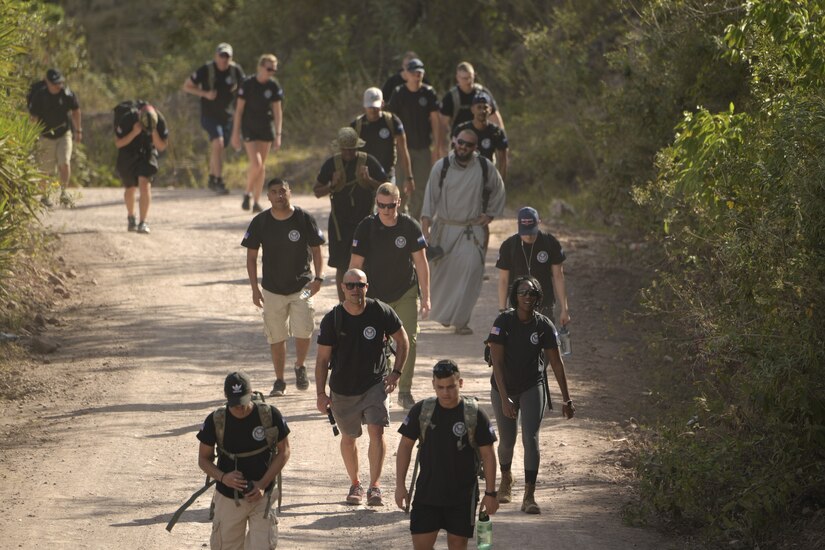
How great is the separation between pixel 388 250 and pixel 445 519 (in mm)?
3611

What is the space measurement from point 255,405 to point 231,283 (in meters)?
8.68

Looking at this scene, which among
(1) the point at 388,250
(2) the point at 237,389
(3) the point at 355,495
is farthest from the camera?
(1) the point at 388,250

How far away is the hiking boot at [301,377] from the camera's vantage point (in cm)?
1202

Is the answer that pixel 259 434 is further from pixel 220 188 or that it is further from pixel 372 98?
pixel 220 188

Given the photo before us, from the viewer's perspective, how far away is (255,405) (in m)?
7.66

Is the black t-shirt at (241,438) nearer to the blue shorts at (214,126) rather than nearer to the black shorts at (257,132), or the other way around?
the black shorts at (257,132)

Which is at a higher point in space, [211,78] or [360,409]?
[211,78]

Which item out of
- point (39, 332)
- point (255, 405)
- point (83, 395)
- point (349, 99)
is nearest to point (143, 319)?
point (39, 332)

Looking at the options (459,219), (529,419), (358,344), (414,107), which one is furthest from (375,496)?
(414,107)

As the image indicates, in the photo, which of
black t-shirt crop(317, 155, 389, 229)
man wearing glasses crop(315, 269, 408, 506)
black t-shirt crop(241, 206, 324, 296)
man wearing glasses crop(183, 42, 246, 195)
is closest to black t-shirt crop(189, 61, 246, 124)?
man wearing glasses crop(183, 42, 246, 195)

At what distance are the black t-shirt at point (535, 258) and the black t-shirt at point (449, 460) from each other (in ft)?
11.2

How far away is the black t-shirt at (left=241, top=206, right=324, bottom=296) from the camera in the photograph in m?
11.4

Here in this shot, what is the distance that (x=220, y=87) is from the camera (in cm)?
1991

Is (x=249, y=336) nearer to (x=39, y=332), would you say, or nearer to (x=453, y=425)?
(x=39, y=332)
